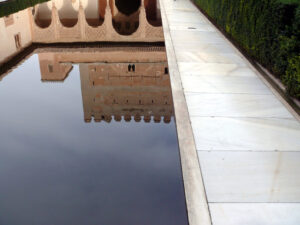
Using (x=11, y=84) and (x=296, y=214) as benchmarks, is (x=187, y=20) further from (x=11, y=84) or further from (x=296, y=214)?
(x=296, y=214)

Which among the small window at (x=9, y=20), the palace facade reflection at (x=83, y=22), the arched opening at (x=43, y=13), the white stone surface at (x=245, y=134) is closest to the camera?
the white stone surface at (x=245, y=134)

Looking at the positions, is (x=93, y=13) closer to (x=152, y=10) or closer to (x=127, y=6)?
(x=127, y=6)

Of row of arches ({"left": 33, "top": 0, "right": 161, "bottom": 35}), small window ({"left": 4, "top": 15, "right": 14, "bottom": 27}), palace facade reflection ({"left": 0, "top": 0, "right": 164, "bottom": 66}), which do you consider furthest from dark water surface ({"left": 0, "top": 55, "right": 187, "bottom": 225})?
row of arches ({"left": 33, "top": 0, "right": 161, "bottom": 35})

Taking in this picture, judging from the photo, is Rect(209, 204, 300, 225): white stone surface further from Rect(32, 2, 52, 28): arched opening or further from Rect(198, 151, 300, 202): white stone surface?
Rect(32, 2, 52, 28): arched opening

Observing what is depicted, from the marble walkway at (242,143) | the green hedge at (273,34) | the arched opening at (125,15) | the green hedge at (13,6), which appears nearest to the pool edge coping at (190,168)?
the marble walkway at (242,143)

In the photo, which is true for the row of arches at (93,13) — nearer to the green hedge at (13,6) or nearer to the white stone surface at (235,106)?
the green hedge at (13,6)

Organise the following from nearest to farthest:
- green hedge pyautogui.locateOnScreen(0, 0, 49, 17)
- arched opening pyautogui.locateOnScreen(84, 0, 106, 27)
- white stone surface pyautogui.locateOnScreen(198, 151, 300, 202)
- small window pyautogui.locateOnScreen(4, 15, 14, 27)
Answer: white stone surface pyautogui.locateOnScreen(198, 151, 300, 202), small window pyautogui.locateOnScreen(4, 15, 14, 27), green hedge pyautogui.locateOnScreen(0, 0, 49, 17), arched opening pyautogui.locateOnScreen(84, 0, 106, 27)

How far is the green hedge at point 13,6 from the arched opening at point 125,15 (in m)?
5.69

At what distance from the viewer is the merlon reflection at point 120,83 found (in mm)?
5105

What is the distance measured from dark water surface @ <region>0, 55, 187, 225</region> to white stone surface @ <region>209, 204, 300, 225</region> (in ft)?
1.14

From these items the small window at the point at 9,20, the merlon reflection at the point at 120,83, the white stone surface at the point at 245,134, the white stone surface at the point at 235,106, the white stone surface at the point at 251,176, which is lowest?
the small window at the point at 9,20

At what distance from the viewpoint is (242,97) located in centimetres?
501

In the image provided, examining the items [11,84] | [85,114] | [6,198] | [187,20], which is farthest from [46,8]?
[6,198]

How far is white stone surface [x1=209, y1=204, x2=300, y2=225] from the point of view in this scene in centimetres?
262
